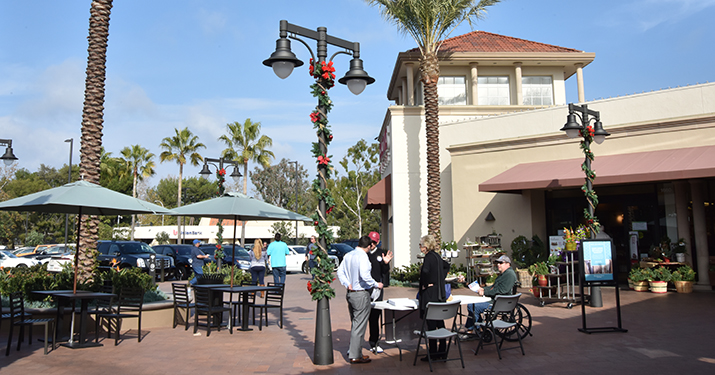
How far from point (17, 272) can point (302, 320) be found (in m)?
5.89

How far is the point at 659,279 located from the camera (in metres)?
13.7

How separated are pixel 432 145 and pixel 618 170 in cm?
581

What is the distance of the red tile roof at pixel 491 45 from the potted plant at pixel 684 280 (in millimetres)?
12651

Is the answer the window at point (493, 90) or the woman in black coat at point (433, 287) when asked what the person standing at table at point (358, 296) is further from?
the window at point (493, 90)

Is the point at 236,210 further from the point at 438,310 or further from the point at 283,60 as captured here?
the point at 438,310

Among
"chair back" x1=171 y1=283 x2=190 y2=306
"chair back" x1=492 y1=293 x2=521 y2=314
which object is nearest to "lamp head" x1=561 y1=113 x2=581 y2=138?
"chair back" x1=492 y1=293 x2=521 y2=314

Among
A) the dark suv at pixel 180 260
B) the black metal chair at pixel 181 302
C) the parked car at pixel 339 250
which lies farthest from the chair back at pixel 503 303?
the parked car at pixel 339 250

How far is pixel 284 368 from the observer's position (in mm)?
6781

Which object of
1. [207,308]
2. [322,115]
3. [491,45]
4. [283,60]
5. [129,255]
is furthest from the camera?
[491,45]

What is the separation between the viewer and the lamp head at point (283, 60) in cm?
704

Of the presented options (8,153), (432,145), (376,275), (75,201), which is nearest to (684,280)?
(432,145)

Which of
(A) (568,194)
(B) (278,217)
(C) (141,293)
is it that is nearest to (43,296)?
(C) (141,293)

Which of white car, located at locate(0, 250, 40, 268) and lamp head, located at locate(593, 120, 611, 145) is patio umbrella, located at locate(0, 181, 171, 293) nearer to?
lamp head, located at locate(593, 120, 611, 145)

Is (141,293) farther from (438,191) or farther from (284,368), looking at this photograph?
(438,191)
